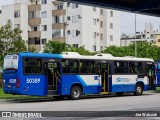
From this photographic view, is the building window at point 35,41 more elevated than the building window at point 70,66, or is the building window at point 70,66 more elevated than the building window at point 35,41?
the building window at point 35,41

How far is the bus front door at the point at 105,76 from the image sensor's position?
2800cm

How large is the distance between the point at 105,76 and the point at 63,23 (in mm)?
47212

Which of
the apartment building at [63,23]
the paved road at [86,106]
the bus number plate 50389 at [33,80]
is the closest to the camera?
the paved road at [86,106]

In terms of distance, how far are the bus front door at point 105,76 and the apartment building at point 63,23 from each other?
44581 mm

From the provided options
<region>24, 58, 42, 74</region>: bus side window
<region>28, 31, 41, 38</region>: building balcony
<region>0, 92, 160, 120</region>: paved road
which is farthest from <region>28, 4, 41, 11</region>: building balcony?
<region>0, 92, 160, 120</region>: paved road

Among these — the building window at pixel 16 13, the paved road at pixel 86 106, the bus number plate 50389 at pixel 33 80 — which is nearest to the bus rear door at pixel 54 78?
the bus number plate 50389 at pixel 33 80

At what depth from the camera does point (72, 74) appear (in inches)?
1022

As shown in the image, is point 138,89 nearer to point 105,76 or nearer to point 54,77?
point 105,76

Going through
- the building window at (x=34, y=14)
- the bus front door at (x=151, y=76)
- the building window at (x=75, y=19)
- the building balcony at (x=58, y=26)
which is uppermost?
the building window at (x=34, y=14)

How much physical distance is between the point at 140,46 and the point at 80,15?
15.9 metres

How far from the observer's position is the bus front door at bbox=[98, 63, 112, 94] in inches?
1102

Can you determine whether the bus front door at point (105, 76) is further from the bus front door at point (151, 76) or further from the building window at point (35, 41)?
the building window at point (35, 41)

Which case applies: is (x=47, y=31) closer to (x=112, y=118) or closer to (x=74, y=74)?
(x=74, y=74)

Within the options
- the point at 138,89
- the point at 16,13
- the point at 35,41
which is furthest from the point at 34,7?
the point at 138,89
